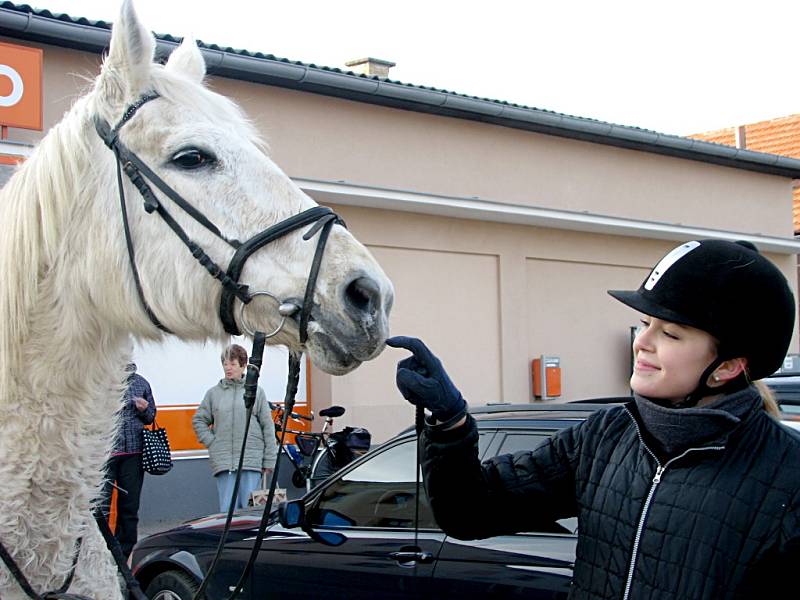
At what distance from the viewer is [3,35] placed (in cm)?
932

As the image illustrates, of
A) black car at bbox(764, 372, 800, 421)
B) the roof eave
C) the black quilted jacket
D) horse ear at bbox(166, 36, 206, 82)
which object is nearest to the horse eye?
horse ear at bbox(166, 36, 206, 82)

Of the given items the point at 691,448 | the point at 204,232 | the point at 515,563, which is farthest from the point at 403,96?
the point at 691,448

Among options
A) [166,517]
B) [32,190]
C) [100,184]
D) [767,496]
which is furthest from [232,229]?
[166,517]

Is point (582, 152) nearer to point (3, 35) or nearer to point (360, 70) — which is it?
point (360, 70)

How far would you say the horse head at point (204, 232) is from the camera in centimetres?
235

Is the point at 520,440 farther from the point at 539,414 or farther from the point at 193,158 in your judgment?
the point at 193,158

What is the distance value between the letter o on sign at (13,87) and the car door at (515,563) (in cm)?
654

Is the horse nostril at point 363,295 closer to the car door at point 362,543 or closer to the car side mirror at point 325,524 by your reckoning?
the car door at point 362,543

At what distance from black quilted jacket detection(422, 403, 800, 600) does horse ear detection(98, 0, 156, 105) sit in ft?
4.26

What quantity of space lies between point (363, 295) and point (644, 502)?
86cm

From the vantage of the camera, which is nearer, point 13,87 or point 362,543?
point 362,543

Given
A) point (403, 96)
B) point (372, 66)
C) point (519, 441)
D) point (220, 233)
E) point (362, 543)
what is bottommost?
point (362, 543)

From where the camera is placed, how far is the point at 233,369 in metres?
8.38

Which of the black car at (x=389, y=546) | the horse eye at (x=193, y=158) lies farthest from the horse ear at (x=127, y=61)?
the black car at (x=389, y=546)
